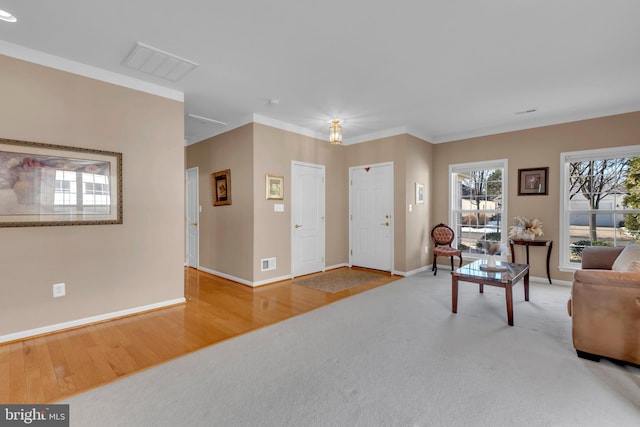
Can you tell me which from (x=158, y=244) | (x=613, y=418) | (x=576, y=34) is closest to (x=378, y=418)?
(x=613, y=418)

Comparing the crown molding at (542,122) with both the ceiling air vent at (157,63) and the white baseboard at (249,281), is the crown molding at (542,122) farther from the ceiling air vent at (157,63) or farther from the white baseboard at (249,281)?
the ceiling air vent at (157,63)

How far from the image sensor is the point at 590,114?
4.32 metres

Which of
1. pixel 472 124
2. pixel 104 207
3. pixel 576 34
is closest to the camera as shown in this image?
pixel 576 34

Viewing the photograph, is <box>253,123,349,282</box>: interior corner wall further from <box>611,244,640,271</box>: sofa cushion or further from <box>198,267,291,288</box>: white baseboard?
<box>611,244,640,271</box>: sofa cushion

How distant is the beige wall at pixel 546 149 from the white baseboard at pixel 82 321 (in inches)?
210

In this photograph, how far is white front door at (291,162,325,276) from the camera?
199 inches

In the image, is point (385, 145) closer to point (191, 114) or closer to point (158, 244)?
point (191, 114)

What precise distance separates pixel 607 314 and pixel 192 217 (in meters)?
5.95

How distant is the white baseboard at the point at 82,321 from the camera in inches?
104

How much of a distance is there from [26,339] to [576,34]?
541 cm

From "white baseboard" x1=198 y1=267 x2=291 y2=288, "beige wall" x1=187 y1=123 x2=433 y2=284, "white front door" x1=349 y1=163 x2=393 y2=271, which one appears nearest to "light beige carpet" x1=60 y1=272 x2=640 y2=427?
"white baseboard" x1=198 y1=267 x2=291 y2=288

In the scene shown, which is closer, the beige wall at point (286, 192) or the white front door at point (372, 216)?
the beige wall at point (286, 192)

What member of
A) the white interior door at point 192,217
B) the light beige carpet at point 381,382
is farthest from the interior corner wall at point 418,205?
the white interior door at point 192,217

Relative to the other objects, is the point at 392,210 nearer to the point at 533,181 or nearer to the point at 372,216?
the point at 372,216
